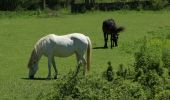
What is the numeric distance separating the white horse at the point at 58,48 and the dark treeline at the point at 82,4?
35300mm

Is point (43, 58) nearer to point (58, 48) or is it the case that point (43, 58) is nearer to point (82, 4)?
point (58, 48)

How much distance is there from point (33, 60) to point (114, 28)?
10.1 m

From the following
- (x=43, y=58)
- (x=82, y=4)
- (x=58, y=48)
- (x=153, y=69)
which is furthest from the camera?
(x=82, y=4)

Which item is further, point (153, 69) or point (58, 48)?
point (58, 48)

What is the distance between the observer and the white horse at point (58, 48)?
15.6 meters

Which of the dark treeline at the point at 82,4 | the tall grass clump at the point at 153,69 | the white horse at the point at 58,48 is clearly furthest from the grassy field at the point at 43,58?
the dark treeline at the point at 82,4

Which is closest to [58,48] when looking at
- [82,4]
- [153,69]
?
[153,69]

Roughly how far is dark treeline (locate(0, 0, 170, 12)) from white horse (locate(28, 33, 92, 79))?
116ft

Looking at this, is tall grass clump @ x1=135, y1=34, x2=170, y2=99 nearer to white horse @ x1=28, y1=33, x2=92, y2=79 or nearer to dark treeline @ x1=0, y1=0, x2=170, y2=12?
white horse @ x1=28, y1=33, x2=92, y2=79

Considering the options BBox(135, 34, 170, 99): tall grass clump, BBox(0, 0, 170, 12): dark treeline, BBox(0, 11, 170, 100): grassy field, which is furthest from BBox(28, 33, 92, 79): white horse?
BBox(0, 0, 170, 12): dark treeline

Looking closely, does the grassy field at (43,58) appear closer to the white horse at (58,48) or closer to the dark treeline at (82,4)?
the white horse at (58,48)

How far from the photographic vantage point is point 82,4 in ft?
173

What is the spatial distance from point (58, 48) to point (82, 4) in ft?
123

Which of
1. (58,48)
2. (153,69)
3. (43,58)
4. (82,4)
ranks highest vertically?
(153,69)
